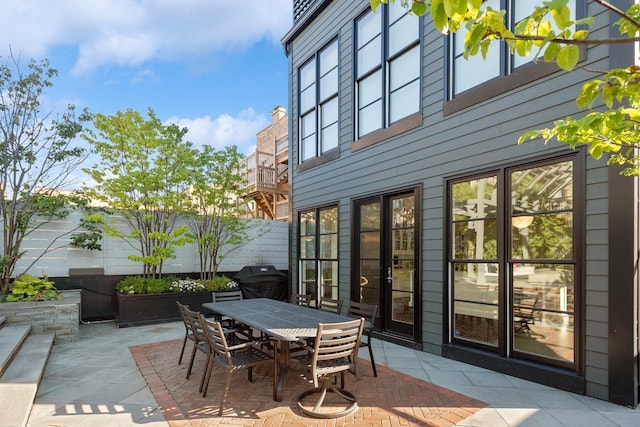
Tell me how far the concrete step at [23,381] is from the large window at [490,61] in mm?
5219

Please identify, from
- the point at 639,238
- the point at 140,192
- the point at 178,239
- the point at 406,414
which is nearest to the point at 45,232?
the point at 140,192

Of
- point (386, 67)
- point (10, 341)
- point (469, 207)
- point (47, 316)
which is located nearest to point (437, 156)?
point (469, 207)

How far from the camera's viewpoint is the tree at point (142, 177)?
6758 millimetres

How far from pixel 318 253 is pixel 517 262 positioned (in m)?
3.94

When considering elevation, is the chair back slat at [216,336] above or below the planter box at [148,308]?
above

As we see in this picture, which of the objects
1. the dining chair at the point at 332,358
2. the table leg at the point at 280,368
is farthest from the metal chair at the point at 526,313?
the table leg at the point at 280,368

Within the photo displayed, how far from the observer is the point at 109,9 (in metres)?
6.31

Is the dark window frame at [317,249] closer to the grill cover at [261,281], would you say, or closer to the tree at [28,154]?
the grill cover at [261,281]

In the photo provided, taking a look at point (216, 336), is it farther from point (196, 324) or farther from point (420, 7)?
point (420, 7)

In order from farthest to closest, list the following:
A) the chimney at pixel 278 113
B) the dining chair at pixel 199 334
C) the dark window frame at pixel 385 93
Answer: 1. the chimney at pixel 278 113
2. the dark window frame at pixel 385 93
3. the dining chair at pixel 199 334

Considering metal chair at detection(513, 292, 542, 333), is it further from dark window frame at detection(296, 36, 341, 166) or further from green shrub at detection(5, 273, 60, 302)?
green shrub at detection(5, 273, 60, 302)

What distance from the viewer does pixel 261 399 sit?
133 inches

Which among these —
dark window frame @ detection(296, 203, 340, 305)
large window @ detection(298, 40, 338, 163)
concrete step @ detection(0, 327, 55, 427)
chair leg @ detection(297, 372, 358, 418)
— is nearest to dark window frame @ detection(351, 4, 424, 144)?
large window @ detection(298, 40, 338, 163)

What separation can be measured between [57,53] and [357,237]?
19.7 ft
